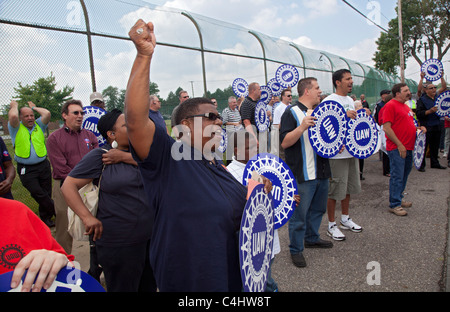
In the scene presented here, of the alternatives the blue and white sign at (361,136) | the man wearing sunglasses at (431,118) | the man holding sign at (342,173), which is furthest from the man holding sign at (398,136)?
the man wearing sunglasses at (431,118)

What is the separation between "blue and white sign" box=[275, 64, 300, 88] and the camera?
31.6ft

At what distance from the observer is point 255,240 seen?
161cm

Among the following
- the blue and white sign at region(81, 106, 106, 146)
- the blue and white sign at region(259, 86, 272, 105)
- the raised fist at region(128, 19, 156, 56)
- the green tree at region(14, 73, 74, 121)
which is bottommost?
the blue and white sign at region(81, 106, 106, 146)

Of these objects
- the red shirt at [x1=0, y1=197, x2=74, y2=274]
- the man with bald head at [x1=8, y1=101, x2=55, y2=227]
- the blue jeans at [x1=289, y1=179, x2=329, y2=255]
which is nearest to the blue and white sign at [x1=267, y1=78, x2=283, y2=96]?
the blue jeans at [x1=289, y1=179, x2=329, y2=255]

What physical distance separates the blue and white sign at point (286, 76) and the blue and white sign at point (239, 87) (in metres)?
1.47

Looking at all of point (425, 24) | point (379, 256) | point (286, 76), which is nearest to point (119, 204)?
point (379, 256)

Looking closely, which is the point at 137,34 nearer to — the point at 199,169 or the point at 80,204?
the point at 199,169

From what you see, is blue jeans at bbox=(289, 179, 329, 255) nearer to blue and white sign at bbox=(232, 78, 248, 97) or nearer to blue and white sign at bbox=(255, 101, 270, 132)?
blue and white sign at bbox=(255, 101, 270, 132)

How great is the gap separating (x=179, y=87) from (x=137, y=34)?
5.10m

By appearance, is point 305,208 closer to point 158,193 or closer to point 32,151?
point 158,193

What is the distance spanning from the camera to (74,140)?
136 inches

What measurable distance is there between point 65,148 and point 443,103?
812cm

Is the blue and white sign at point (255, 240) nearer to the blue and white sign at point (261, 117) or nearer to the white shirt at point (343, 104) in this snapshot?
the white shirt at point (343, 104)

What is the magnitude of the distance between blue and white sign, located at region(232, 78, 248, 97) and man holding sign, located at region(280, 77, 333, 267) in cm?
506
